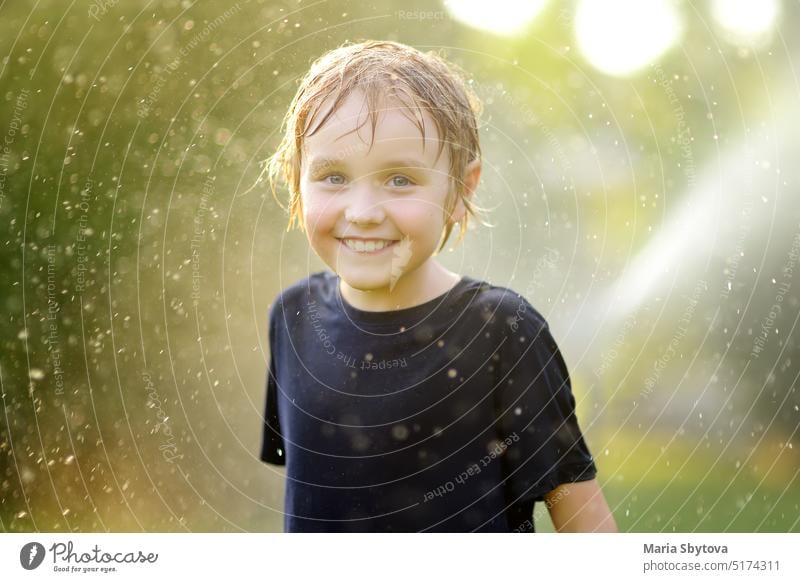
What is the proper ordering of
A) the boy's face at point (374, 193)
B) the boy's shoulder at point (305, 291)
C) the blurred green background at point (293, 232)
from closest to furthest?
the boy's face at point (374, 193) → the boy's shoulder at point (305, 291) → the blurred green background at point (293, 232)

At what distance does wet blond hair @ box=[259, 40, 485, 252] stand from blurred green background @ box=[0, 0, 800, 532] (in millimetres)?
186

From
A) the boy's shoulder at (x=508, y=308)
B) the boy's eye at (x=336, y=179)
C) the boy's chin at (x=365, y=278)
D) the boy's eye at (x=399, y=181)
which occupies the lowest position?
the boy's shoulder at (x=508, y=308)

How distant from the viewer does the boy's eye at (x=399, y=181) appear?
2.98 feet

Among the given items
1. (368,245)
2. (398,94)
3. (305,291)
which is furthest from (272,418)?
(398,94)

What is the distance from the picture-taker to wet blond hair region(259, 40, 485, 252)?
2.97ft

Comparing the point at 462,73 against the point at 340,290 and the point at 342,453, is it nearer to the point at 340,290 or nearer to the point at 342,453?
the point at 340,290

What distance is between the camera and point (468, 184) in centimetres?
96

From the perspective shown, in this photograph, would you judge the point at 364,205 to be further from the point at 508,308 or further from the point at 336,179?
the point at 508,308

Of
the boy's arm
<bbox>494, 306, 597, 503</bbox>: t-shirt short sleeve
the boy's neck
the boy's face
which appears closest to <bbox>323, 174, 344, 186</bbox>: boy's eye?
the boy's face

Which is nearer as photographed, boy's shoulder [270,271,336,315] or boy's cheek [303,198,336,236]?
boy's cheek [303,198,336,236]

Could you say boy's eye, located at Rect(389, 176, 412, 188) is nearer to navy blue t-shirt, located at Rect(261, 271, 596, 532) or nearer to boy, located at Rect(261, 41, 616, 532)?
boy, located at Rect(261, 41, 616, 532)

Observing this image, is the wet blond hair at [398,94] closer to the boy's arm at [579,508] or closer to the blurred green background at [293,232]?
the blurred green background at [293,232]

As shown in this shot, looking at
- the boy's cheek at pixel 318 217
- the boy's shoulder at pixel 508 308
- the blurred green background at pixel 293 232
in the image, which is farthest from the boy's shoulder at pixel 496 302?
the blurred green background at pixel 293 232

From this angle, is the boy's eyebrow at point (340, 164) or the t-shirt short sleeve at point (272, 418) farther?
the t-shirt short sleeve at point (272, 418)
